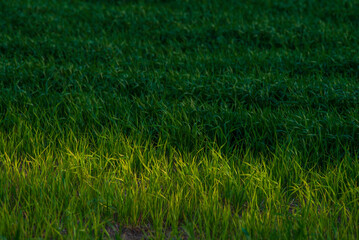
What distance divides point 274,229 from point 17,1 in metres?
7.70

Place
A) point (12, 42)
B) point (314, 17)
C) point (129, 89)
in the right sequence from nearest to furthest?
1. point (129, 89)
2. point (12, 42)
3. point (314, 17)

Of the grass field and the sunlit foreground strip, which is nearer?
the sunlit foreground strip

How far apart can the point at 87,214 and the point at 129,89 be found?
2448 mm

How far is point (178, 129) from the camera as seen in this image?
151 inches

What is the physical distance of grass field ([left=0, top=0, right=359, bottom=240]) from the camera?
271cm

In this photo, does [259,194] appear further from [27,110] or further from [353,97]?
[27,110]

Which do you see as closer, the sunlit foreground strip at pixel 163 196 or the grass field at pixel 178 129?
the sunlit foreground strip at pixel 163 196

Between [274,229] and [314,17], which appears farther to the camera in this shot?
[314,17]

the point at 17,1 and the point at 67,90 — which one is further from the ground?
the point at 17,1

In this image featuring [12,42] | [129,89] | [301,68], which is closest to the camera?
[129,89]

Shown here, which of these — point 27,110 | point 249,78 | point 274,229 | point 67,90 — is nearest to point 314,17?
point 249,78

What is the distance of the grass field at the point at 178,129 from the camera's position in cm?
271

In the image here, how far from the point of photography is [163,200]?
2857 millimetres

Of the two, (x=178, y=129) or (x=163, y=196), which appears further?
(x=178, y=129)
